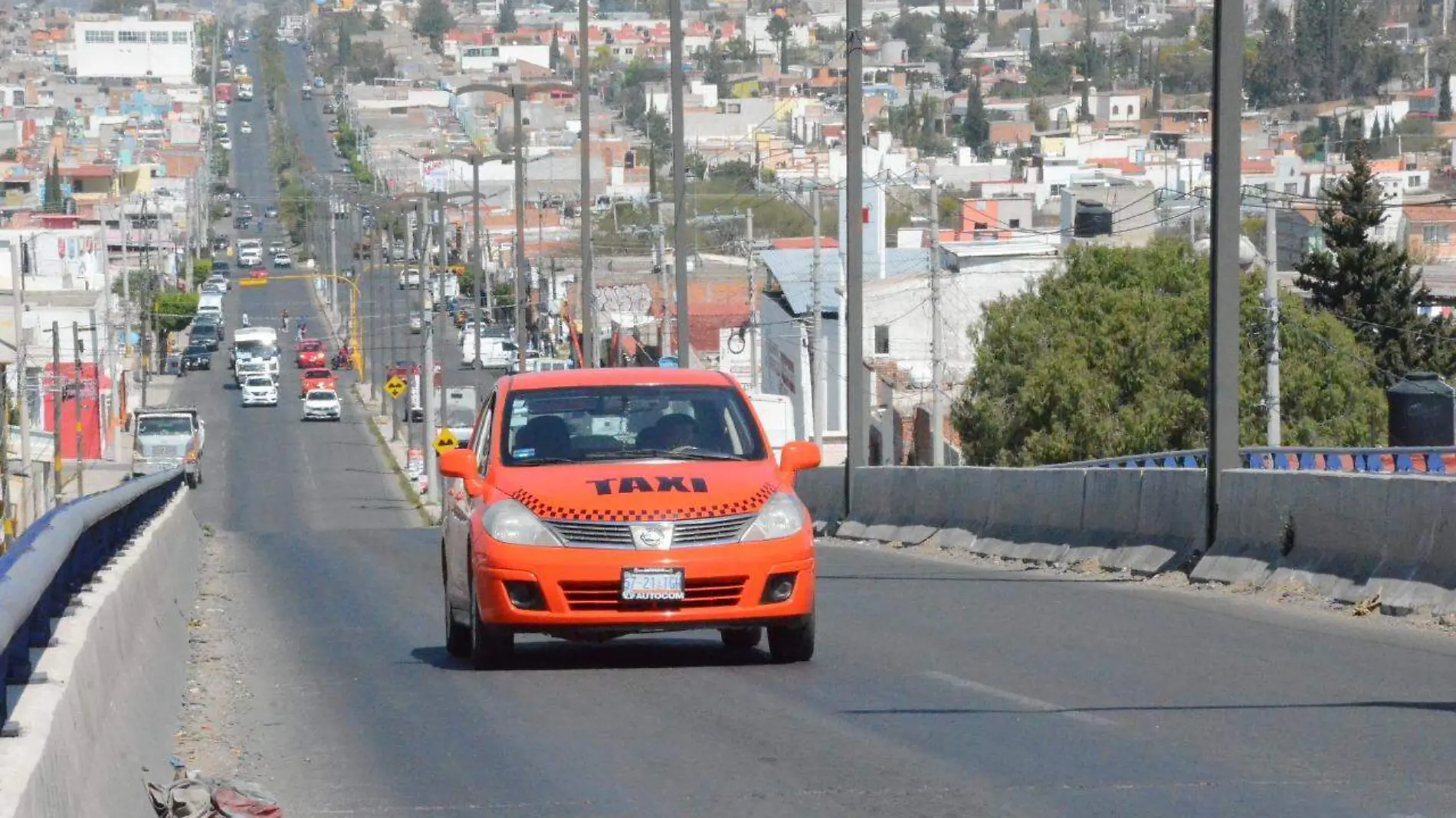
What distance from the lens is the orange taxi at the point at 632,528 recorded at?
1240 centimetres

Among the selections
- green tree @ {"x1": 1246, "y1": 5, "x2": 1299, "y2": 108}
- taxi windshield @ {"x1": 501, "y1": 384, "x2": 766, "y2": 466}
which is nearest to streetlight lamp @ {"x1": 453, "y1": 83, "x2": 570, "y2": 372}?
taxi windshield @ {"x1": 501, "y1": 384, "x2": 766, "y2": 466}

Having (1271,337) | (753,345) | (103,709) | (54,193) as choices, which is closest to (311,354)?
(753,345)

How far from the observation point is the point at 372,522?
55.5 m

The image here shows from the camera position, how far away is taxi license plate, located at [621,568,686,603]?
12.3m

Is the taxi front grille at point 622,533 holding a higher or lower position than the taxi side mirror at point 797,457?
lower

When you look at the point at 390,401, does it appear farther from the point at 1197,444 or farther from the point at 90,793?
the point at 90,793

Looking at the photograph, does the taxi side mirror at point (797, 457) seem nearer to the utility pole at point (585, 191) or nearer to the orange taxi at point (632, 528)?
the orange taxi at point (632, 528)

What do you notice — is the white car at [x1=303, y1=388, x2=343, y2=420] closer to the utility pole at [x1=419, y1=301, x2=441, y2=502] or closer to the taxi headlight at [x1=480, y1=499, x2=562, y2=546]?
the utility pole at [x1=419, y1=301, x2=441, y2=502]

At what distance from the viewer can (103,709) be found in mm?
8414

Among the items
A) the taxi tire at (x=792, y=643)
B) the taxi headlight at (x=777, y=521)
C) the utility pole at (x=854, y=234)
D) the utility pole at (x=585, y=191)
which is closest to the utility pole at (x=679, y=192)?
the utility pole at (x=585, y=191)

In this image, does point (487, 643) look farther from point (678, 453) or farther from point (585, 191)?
point (585, 191)

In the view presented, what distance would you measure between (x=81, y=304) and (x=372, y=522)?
154 feet

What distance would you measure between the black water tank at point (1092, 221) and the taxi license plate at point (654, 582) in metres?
63.0

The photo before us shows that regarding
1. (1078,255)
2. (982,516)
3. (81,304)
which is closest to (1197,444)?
(1078,255)
